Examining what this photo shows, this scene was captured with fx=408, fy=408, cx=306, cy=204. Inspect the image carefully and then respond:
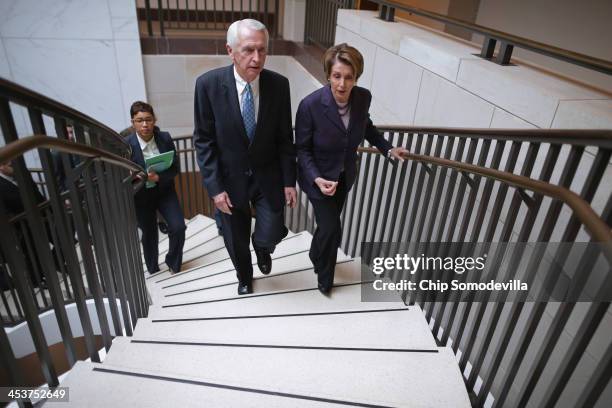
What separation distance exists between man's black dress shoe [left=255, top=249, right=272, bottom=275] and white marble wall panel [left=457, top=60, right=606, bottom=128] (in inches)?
64.4

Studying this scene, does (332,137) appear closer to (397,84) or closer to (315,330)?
(315,330)

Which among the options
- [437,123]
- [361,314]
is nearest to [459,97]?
[437,123]

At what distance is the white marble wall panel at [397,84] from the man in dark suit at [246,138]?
4.20 feet

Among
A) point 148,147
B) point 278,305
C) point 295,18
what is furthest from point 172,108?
point 278,305

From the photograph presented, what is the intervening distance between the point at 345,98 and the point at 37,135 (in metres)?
1.40

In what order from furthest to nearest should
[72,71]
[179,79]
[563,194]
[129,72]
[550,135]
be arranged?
1. [179,79]
2. [129,72]
3. [72,71]
4. [550,135]
5. [563,194]

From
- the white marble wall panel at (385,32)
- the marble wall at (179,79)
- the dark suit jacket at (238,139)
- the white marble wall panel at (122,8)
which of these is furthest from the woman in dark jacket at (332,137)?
the white marble wall panel at (122,8)

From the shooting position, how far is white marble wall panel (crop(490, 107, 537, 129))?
2.06 metres

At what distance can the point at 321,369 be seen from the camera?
6.24 feet

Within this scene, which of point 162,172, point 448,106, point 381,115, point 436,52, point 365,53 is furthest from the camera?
point 365,53

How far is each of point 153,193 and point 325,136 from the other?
1.77 metres

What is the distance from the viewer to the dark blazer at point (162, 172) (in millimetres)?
3164

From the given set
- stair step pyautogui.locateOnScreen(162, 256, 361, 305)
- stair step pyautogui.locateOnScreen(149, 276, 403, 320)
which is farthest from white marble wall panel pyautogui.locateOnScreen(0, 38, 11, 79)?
stair step pyautogui.locateOnScreen(149, 276, 403, 320)

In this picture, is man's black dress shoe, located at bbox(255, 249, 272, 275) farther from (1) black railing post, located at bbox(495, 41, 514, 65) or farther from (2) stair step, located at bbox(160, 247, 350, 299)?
(1) black railing post, located at bbox(495, 41, 514, 65)
